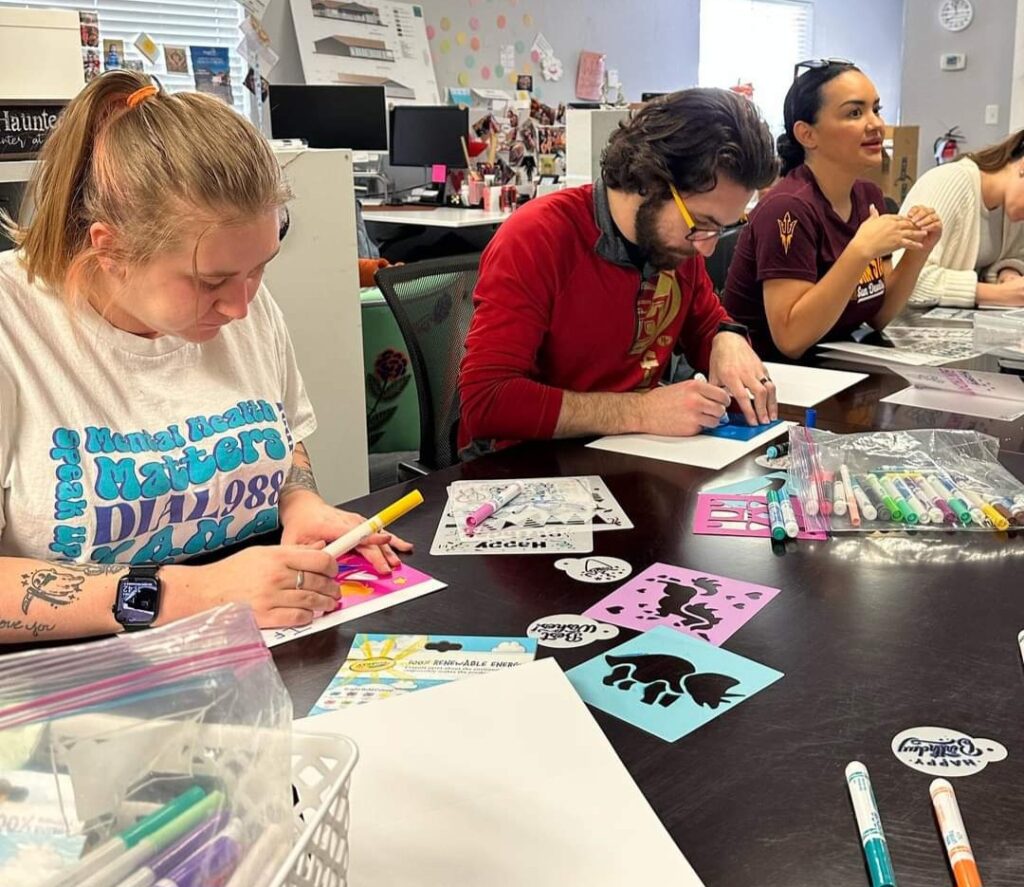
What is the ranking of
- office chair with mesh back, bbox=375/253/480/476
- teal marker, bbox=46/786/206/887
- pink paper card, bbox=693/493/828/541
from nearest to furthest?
teal marker, bbox=46/786/206/887, pink paper card, bbox=693/493/828/541, office chair with mesh back, bbox=375/253/480/476

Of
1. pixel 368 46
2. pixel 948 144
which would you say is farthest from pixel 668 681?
pixel 948 144

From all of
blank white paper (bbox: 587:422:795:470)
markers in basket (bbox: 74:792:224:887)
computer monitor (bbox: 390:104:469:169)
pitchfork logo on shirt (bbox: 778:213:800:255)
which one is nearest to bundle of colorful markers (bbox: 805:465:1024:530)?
blank white paper (bbox: 587:422:795:470)

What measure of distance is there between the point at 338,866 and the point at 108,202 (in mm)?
748

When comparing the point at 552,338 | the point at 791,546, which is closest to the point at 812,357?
the point at 552,338

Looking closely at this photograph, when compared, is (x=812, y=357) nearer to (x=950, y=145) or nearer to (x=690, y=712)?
(x=690, y=712)

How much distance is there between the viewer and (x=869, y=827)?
67 cm

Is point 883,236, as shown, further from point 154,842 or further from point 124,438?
point 154,842

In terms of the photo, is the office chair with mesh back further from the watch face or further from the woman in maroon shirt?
the watch face

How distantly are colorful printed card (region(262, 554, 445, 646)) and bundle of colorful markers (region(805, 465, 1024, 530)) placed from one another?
0.46 meters

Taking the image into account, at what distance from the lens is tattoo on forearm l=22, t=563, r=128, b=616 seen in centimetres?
97

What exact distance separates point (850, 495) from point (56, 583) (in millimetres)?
846

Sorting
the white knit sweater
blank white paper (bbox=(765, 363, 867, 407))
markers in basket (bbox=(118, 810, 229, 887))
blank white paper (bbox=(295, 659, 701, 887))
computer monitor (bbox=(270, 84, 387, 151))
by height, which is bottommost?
blank white paper (bbox=(295, 659, 701, 887))

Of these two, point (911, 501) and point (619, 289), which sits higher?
point (619, 289)

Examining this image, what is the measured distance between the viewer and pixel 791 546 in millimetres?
1136
